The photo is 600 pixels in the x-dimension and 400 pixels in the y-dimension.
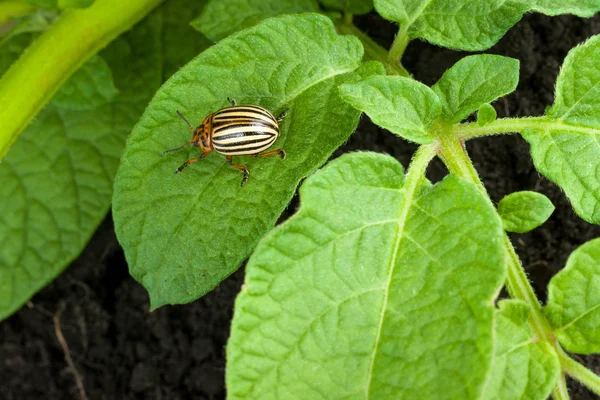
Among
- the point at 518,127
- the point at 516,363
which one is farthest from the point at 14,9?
the point at 516,363

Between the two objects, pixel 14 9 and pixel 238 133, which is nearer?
pixel 238 133

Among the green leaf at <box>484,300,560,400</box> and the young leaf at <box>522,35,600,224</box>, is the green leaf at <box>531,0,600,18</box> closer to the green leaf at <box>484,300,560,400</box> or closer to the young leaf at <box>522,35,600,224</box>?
the young leaf at <box>522,35,600,224</box>

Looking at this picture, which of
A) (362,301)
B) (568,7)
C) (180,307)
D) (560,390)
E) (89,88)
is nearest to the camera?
(362,301)

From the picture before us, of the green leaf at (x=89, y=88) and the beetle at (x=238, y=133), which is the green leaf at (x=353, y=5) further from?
the green leaf at (x=89, y=88)

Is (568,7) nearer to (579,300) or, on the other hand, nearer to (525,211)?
(525,211)

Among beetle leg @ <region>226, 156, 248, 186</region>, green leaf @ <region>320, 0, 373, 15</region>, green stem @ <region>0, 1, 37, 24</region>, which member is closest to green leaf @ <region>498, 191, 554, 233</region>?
beetle leg @ <region>226, 156, 248, 186</region>

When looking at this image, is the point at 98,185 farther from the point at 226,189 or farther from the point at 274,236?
the point at 274,236

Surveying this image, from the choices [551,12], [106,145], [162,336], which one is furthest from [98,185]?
[551,12]
